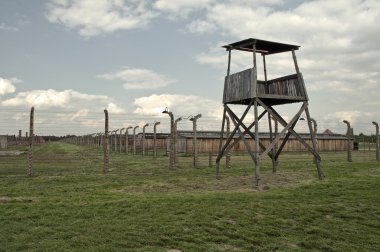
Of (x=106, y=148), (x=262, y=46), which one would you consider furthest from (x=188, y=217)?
(x=106, y=148)

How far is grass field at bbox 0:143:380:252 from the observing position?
8.07 meters

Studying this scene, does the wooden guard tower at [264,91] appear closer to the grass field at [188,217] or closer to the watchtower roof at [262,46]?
the watchtower roof at [262,46]

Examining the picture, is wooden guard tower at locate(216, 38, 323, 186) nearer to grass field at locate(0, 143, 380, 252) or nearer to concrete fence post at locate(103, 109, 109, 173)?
grass field at locate(0, 143, 380, 252)

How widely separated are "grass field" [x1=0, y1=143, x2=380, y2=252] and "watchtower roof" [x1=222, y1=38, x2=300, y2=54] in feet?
21.2

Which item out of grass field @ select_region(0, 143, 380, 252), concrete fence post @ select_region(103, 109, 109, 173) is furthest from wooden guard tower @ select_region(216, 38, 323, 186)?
concrete fence post @ select_region(103, 109, 109, 173)

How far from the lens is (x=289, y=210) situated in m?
11.1

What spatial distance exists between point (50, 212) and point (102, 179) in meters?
7.77

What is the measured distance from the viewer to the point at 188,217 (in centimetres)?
989

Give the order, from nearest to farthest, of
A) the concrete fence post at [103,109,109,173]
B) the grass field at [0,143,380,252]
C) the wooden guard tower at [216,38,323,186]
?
the grass field at [0,143,380,252] < the wooden guard tower at [216,38,323,186] < the concrete fence post at [103,109,109,173]

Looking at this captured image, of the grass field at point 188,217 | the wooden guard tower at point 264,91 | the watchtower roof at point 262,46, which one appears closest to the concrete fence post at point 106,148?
the grass field at point 188,217

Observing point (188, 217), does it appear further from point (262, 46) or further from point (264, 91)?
point (262, 46)

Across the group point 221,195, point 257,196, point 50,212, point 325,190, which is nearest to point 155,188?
point 221,195

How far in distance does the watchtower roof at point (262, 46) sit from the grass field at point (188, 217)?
647cm

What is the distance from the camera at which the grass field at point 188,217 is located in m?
8.07
